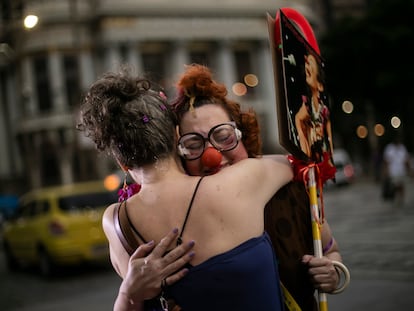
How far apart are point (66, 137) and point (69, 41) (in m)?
7.39

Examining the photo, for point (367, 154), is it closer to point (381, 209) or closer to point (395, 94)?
point (395, 94)

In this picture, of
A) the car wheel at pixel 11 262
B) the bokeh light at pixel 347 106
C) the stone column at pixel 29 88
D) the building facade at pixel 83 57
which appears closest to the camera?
the car wheel at pixel 11 262

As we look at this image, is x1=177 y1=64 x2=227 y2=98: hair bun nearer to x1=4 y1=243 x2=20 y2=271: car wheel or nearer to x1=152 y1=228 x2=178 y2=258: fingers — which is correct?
x1=152 y1=228 x2=178 y2=258: fingers

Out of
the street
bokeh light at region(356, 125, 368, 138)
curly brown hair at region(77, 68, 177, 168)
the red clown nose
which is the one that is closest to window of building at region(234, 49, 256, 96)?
bokeh light at region(356, 125, 368, 138)

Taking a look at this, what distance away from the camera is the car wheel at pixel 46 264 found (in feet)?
36.6

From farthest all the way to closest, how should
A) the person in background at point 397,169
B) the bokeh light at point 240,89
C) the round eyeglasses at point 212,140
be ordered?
1. the bokeh light at point 240,89
2. the person in background at point 397,169
3. the round eyeglasses at point 212,140

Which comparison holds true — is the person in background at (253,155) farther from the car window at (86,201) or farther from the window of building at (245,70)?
the window of building at (245,70)

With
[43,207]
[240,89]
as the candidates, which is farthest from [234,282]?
[240,89]

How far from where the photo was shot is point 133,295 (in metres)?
2.08

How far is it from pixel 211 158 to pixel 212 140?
116 mm

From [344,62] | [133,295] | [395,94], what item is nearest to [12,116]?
[344,62]

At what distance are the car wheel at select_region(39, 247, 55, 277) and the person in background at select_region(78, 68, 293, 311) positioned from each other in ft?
31.1

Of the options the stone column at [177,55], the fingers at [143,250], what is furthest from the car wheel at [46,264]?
the stone column at [177,55]

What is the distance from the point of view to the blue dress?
75.1 inches
